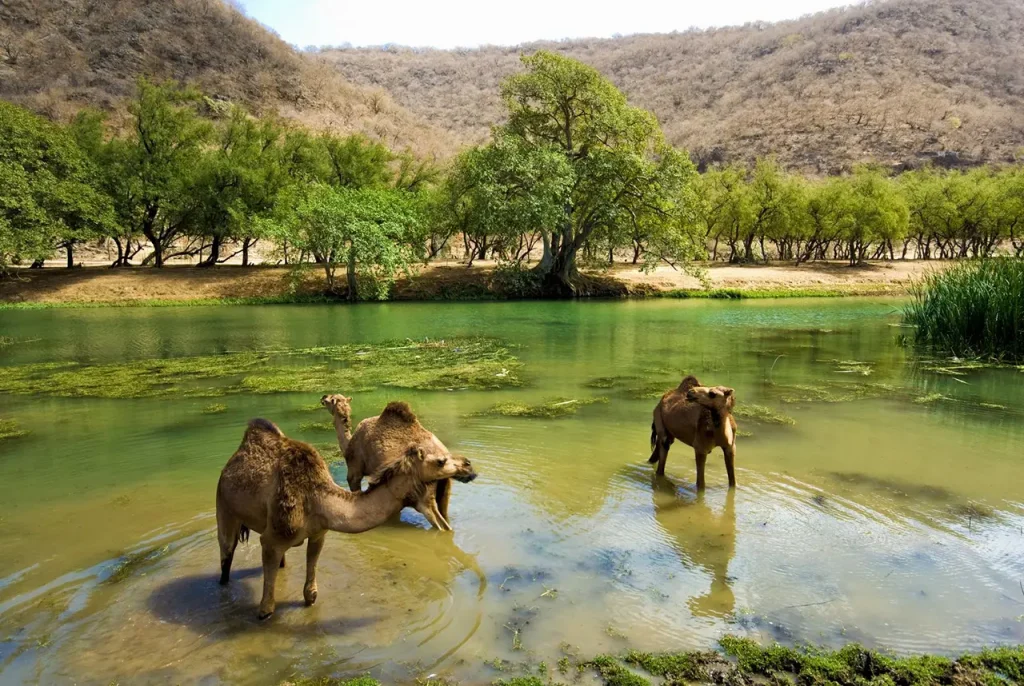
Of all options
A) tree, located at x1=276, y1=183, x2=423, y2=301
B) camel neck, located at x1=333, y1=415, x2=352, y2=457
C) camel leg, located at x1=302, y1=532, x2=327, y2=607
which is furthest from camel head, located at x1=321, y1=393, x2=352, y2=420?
tree, located at x1=276, y1=183, x2=423, y2=301

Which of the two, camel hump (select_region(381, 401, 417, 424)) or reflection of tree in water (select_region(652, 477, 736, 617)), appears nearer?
reflection of tree in water (select_region(652, 477, 736, 617))

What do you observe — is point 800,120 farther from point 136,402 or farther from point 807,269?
point 136,402

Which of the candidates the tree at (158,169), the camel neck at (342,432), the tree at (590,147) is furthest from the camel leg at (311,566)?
the tree at (158,169)

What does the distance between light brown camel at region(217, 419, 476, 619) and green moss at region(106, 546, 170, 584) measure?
4.48 ft

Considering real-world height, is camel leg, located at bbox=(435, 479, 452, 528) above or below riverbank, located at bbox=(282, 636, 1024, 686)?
above

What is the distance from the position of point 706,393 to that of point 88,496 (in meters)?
6.99

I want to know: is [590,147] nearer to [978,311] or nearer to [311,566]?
[978,311]

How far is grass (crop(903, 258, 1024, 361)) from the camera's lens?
56.9 ft

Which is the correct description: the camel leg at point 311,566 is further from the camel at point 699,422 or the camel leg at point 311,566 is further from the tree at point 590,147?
the tree at point 590,147

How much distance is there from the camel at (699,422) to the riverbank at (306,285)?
3314 cm

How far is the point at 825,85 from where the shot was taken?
293 feet

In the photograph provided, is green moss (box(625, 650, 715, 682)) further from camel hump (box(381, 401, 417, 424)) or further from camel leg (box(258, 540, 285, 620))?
camel hump (box(381, 401, 417, 424))

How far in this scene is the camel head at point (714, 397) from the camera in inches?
284

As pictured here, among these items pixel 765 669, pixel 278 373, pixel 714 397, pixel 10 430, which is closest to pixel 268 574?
pixel 765 669
